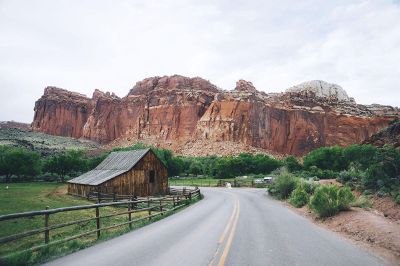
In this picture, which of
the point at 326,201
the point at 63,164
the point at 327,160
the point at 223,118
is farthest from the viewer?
the point at 223,118

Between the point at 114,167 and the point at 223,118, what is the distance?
306ft

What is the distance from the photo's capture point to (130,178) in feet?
111

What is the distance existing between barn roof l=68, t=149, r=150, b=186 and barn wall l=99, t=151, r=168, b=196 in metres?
0.50

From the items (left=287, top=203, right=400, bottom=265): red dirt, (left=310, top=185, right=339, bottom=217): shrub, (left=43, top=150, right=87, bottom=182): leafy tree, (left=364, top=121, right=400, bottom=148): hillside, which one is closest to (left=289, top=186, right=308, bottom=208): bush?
(left=287, top=203, right=400, bottom=265): red dirt

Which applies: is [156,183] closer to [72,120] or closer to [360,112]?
[360,112]

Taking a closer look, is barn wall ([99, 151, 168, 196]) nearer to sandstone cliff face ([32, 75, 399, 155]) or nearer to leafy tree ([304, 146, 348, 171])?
leafy tree ([304, 146, 348, 171])

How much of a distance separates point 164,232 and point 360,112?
151m

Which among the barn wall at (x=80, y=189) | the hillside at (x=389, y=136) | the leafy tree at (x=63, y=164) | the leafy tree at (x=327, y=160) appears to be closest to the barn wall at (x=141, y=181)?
the barn wall at (x=80, y=189)

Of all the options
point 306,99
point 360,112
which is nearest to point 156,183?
point 306,99

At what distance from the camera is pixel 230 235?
10.4 meters

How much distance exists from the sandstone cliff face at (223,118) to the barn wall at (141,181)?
8744 cm

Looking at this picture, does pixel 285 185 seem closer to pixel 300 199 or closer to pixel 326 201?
pixel 300 199

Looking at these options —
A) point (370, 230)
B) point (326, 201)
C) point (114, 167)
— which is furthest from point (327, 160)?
point (370, 230)

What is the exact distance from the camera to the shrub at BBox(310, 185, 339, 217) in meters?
14.6
